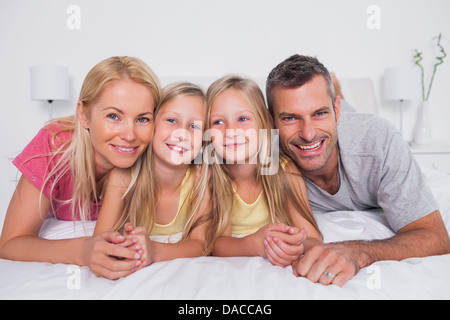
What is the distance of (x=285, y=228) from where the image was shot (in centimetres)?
93

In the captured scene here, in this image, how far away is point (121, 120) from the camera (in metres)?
1.08

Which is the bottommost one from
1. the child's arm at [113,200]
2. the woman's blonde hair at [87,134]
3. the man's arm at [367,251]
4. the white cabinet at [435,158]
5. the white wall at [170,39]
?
the white cabinet at [435,158]

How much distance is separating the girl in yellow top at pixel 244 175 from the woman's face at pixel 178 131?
0.20 ft

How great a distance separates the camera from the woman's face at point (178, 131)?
1.16m

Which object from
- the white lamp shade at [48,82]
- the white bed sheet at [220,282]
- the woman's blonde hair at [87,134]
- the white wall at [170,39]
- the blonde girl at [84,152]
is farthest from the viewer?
the white wall at [170,39]

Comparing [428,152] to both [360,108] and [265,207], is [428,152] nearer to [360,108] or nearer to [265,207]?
[360,108]

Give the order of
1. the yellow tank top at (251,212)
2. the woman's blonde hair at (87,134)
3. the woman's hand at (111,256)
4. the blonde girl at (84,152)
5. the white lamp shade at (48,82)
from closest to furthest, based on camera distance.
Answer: the woman's hand at (111,256) < the blonde girl at (84,152) < the woman's blonde hair at (87,134) < the yellow tank top at (251,212) < the white lamp shade at (48,82)

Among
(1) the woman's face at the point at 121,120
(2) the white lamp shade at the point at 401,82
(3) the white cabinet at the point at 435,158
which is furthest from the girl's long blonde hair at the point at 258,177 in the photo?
(2) the white lamp shade at the point at 401,82

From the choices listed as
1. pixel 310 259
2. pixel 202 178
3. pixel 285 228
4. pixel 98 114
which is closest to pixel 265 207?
pixel 202 178

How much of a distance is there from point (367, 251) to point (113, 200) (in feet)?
2.48

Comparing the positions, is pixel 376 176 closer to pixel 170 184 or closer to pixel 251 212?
pixel 251 212

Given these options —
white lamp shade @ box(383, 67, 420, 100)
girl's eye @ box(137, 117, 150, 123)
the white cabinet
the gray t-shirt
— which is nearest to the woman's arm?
girl's eye @ box(137, 117, 150, 123)

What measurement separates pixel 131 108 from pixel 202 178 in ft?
1.14

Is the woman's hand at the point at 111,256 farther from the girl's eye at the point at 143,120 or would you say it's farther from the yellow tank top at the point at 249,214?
the yellow tank top at the point at 249,214
